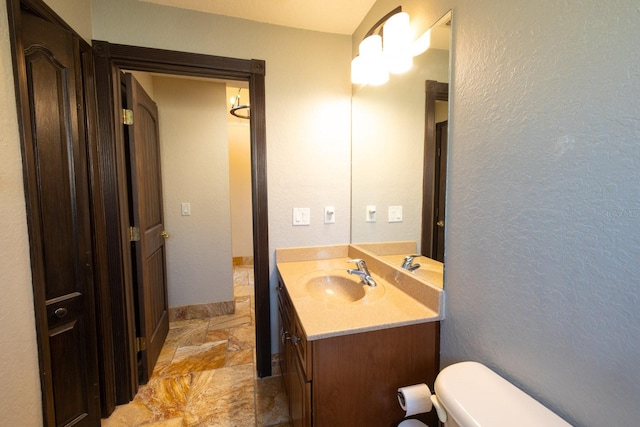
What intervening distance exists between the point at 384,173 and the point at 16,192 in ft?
5.45

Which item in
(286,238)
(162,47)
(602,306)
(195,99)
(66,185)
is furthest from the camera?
(195,99)

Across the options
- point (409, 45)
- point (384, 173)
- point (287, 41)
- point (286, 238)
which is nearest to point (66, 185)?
point (286, 238)

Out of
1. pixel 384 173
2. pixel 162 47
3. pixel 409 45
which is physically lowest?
pixel 384 173

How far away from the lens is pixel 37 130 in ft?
3.60

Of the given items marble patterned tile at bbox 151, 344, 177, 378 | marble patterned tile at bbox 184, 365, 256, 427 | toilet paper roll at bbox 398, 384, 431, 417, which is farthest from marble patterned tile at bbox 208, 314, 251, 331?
toilet paper roll at bbox 398, 384, 431, 417

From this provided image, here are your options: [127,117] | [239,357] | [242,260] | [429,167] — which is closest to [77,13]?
[127,117]

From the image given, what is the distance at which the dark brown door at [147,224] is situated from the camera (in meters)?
1.69

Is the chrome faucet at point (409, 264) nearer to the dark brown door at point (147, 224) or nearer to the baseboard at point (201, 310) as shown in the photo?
the dark brown door at point (147, 224)

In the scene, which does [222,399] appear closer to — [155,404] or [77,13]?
[155,404]

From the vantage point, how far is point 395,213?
1560 millimetres

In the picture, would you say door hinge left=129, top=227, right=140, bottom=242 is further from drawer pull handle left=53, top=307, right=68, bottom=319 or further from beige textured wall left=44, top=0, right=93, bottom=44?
beige textured wall left=44, top=0, right=93, bottom=44

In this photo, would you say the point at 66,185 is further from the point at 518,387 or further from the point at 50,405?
the point at 518,387

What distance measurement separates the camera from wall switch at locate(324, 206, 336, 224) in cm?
188

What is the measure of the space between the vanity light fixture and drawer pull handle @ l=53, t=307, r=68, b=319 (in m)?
1.95
